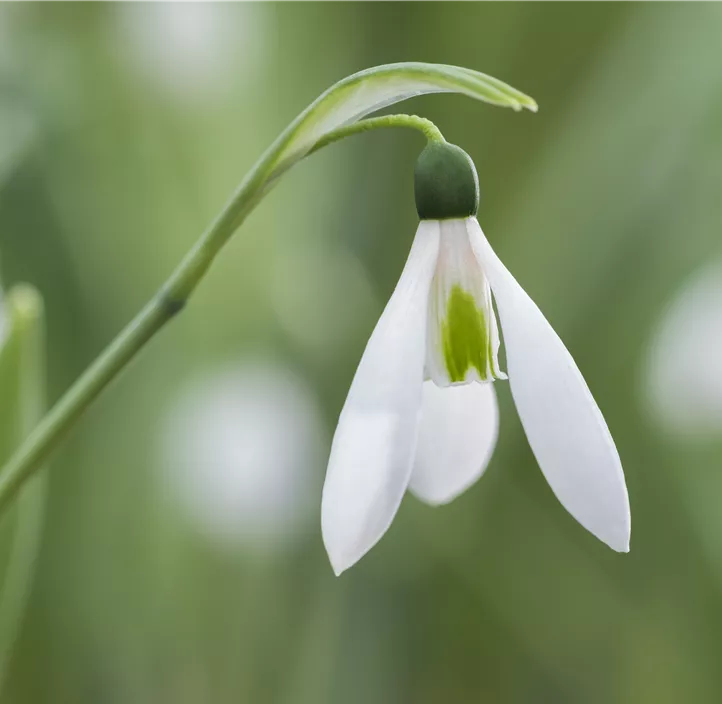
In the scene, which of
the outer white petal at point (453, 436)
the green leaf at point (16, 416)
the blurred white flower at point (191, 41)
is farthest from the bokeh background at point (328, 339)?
the outer white petal at point (453, 436)

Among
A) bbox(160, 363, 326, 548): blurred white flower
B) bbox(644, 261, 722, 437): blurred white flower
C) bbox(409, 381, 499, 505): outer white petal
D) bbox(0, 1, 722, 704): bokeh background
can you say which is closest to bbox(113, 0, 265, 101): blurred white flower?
bbox(0, 1, 722, 704): bokeh background

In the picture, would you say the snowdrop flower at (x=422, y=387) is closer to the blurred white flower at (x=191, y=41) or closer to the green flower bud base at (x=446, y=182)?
the green flower bud base at (x=446, y=182)

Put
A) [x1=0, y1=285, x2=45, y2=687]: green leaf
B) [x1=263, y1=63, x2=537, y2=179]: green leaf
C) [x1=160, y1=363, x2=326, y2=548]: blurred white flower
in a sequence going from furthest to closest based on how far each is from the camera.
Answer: [x1=160, y1=363, x2=326, y2=548]: blurred white flower < [x1=0, y1=285, x2=45, y2=687]: green leaf < [x1=263, y1=63, x2=537, y2=179]: green leaf

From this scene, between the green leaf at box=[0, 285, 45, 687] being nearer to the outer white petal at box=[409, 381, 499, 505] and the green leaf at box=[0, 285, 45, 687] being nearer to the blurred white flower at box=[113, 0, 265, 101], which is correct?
the outer white petal at box=[409, 381, 499, 505]

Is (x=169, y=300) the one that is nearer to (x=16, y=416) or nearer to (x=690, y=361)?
(x=16, y=416)

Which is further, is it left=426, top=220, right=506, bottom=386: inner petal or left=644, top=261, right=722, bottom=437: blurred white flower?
left=644, top=261, right=722, bottom=437: blurred white flower

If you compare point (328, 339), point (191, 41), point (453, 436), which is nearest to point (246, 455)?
point (328, 339)

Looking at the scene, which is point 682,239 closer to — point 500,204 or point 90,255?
point 500,204

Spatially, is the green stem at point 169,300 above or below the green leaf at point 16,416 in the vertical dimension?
above
